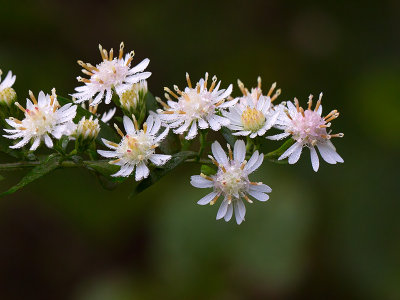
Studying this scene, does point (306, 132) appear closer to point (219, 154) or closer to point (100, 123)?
point (219, 154)

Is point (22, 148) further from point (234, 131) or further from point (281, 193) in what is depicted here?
point (281, 193)

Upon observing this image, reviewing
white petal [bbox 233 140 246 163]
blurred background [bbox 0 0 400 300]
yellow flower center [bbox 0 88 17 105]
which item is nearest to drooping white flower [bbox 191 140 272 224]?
white petal [bbox 233 140 246 163]

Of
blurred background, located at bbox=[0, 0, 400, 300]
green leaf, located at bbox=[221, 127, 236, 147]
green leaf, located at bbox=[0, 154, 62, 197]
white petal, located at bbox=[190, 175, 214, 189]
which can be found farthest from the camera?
blurred background, located at bbox=[0, 0, 400, 300]

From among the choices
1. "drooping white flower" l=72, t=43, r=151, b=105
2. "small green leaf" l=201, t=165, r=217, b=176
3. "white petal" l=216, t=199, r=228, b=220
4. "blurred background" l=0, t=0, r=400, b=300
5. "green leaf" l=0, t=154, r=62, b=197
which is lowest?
"blurred background" l=0, t=0, r=400, b=300

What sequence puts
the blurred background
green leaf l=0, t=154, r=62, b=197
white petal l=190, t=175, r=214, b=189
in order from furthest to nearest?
the blurred background, white petal l=190, t=175, r=214, b=189, green leaf l=0, t=154, r=62, b=197

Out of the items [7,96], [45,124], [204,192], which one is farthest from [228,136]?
[204,192]

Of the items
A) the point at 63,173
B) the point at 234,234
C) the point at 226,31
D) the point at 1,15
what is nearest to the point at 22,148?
the point at 234,234

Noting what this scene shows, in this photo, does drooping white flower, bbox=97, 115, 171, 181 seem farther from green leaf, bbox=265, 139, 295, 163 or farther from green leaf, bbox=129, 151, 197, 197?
green leaf, bbox=265, 139, 295, 163

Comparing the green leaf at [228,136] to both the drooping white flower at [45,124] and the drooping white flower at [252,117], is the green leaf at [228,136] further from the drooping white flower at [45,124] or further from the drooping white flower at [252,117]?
the drooping white flower at [45,124]

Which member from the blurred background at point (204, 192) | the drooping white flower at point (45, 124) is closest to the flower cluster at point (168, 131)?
the drooping white flower at point (45, 124)
